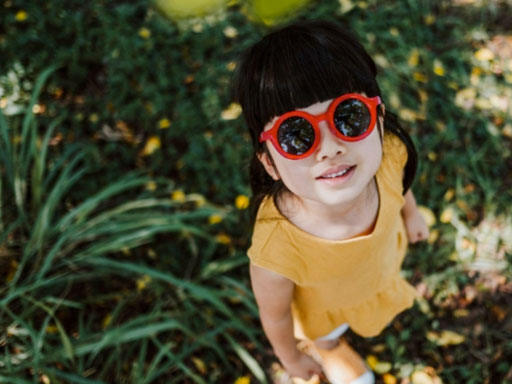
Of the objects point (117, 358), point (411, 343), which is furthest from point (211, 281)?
point (411, 343)

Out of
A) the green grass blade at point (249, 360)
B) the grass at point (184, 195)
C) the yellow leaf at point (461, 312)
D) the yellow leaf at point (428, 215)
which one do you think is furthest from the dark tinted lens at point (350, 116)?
the yellow leaf at point (461, 312)

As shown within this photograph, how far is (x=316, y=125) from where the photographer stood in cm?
101

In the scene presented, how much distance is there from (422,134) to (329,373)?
133cm

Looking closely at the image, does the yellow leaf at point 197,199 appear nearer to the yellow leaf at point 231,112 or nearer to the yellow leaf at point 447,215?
the yellow leaf at point 231,112

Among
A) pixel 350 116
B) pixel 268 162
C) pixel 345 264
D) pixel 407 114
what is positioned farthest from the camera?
pixel 407 114

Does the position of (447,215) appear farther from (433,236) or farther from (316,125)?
(316,125)

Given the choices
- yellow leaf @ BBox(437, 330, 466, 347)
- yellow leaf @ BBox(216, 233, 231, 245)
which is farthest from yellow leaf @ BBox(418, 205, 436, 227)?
yellow leaf @ BBox(216, 233, 231, 245)

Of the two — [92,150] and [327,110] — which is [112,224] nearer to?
[92,150]

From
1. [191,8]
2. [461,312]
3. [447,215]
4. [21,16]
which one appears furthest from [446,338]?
[21,16]

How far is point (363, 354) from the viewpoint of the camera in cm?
205

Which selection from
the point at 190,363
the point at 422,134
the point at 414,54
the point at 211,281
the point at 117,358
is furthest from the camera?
the point at 414,54

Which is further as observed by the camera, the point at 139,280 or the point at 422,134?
the point at 422,134

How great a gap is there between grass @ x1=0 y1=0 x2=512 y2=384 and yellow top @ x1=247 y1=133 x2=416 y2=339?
1.57ft

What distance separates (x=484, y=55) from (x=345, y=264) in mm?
1920
